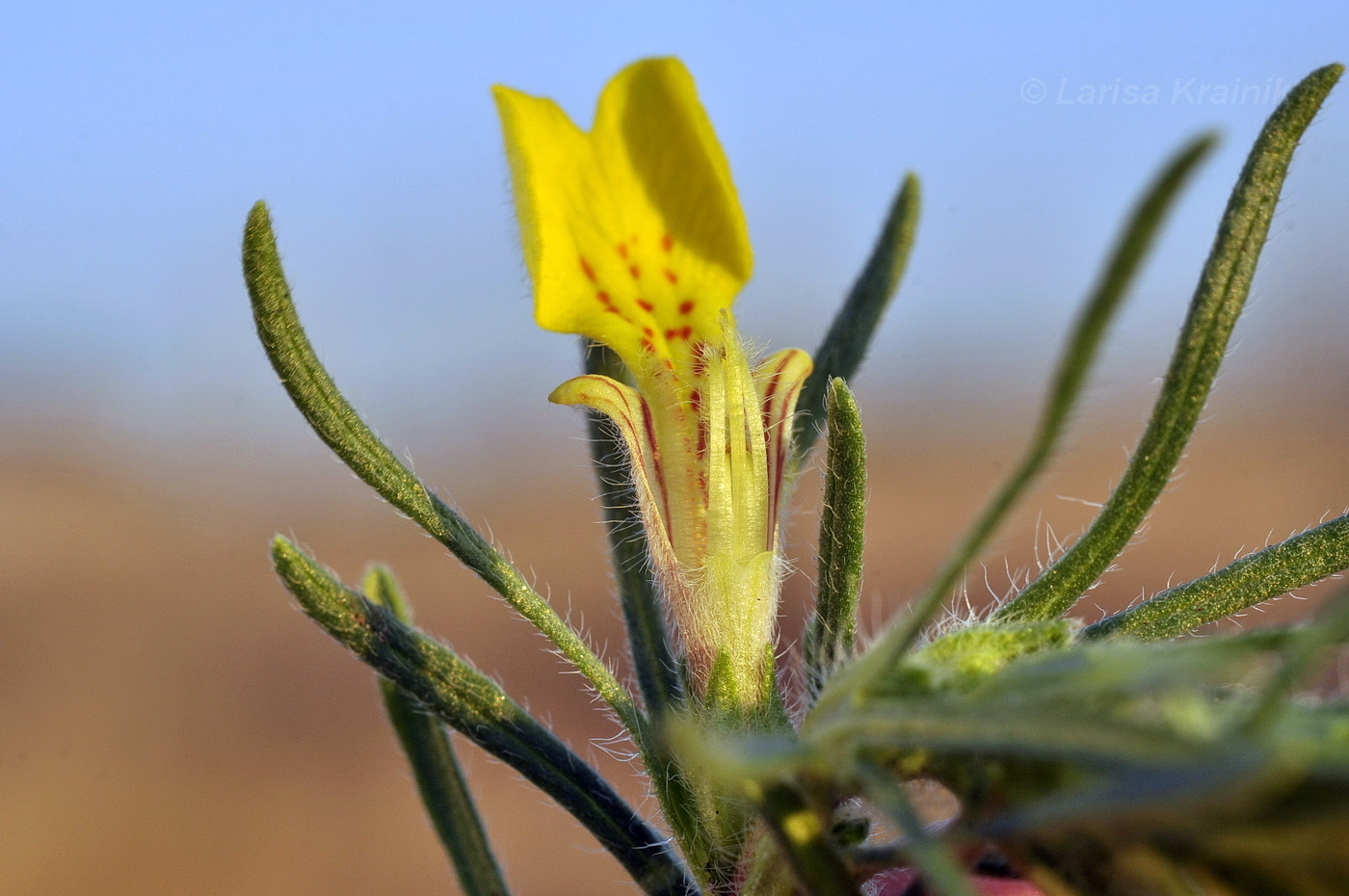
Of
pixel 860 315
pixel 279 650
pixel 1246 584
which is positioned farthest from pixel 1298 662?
pixel 279 650

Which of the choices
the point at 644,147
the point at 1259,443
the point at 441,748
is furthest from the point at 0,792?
the point at 1259,443

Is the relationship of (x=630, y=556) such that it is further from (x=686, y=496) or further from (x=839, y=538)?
(x=839, y=538)

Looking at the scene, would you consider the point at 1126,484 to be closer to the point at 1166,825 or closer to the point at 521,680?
the point at 1166,825

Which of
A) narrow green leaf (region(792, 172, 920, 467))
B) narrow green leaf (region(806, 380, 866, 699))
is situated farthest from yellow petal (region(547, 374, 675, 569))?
narrow green leaf (region(792, 172, 920, 467))

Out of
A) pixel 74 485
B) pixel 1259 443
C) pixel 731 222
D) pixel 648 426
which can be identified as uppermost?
pixel 74 485

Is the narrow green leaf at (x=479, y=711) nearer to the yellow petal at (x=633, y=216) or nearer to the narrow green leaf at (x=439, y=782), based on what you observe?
the narrow green leaf at (x=439, y=782)

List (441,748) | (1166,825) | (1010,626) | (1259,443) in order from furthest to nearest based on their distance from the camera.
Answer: (1259,443) < (441,748) < (1010,626) < (1166,825)

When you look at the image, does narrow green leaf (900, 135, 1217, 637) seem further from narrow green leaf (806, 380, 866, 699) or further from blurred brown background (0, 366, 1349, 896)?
blurred brown background (0, 366, 1349, 896)

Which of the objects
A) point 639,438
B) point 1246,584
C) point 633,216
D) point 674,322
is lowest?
point 1246,584
